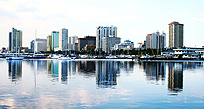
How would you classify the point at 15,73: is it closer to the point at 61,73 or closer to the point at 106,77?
the point at 61,73

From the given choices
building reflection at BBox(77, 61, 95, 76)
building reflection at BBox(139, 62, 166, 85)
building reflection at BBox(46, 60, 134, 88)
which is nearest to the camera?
building reflection at BBox(46, 60, 134, 88)

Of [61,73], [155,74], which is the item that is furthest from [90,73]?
[155,74]

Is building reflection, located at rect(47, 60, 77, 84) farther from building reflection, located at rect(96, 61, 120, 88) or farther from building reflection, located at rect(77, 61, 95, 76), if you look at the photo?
building reflection, located at rect(96, 61, 120, 88)

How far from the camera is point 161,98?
2777 centimetres

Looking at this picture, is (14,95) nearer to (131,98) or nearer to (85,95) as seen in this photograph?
(85,95)

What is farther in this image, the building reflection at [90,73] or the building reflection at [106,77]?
the building reflection at [90,73]

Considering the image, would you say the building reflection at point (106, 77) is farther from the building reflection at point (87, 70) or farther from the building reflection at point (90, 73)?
the building reflection at point (87, 70)

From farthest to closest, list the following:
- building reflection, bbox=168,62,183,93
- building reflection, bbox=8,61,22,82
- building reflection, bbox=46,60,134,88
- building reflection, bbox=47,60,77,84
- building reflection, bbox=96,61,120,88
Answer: building reflection, bbox=8,61,22,82 < building reflection, bbox=47,60,77,84 < building reflection, bbox=46,60,134,88 < building reflection, bbox=96,61,120,88 < building reflection, bbox=168,62,183,93

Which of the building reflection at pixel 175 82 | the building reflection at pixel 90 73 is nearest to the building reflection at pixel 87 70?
the building reflection at pixel 90 73

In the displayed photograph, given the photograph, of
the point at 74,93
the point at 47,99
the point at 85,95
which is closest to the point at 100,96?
the point at 85,95

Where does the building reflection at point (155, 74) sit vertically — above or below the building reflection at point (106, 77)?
below

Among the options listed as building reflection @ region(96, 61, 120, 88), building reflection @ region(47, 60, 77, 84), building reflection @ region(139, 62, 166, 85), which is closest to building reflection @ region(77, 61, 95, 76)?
building reflection @ region(96, 61, 120, 88)

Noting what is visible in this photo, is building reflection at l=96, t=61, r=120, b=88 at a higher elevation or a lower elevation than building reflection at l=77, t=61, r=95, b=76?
higher

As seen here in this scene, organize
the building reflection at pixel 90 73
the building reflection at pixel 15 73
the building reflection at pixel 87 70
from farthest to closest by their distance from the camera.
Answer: the building reflection at pixel 87 70 → the building reflection at pixel 15 73 → the building reflection at pixel 90 73
